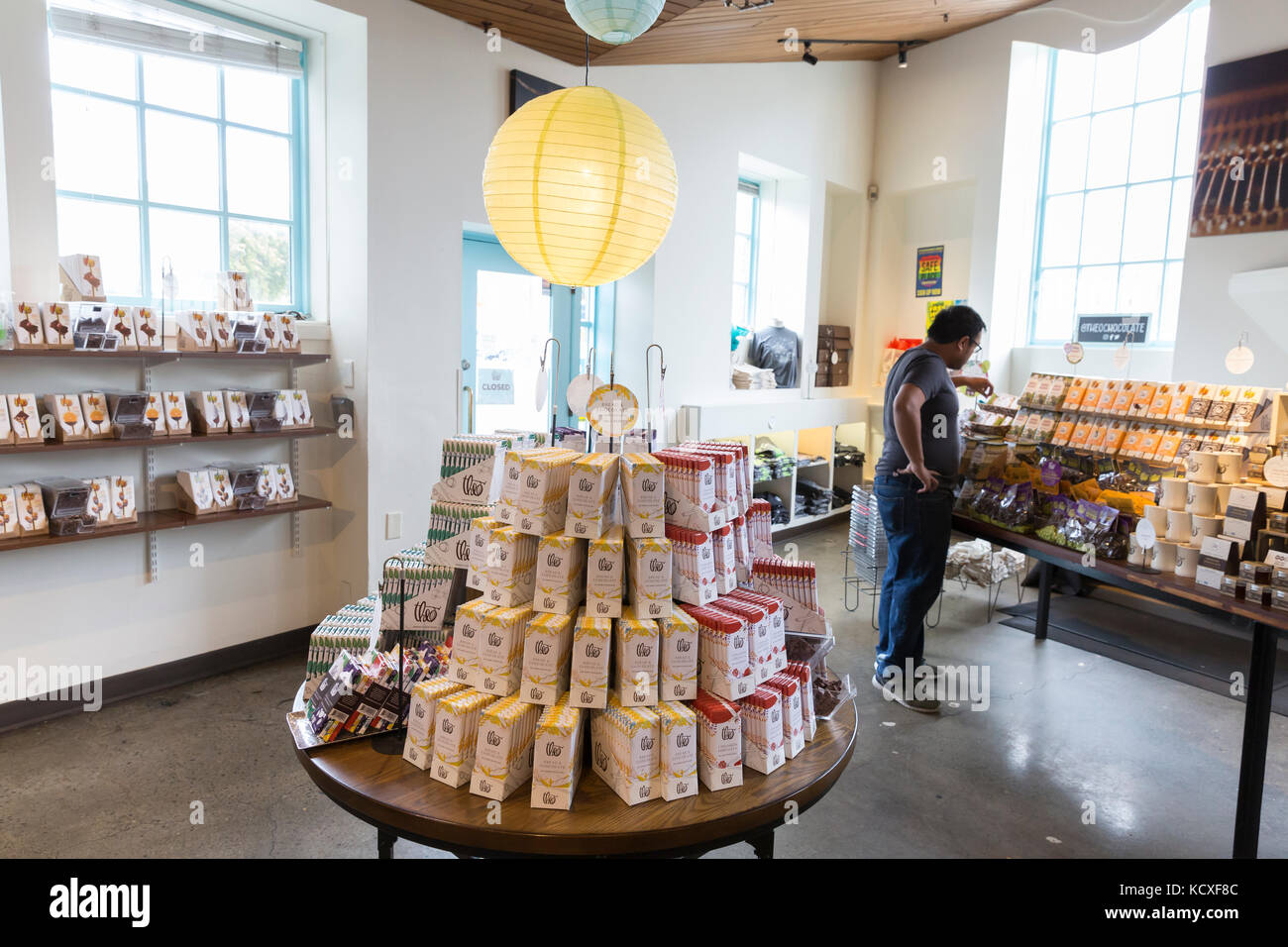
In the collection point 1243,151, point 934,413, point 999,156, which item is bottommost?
point 934,413

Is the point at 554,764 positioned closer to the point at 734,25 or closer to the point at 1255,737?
the point at 1255,737

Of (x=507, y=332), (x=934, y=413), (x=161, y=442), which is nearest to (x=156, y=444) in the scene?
(x=161, y=442)


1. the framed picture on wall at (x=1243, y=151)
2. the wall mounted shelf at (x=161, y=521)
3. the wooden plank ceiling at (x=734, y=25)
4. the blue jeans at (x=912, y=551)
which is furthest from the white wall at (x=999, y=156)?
the wall mounted shelf at (x=161, y=521)

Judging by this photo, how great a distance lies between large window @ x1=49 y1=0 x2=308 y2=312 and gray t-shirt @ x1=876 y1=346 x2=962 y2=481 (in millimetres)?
3299

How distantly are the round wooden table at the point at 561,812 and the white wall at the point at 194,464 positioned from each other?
253 centimetres

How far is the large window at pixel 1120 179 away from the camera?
6098mm

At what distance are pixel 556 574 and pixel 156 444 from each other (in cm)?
262

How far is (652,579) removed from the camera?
1.80 metres

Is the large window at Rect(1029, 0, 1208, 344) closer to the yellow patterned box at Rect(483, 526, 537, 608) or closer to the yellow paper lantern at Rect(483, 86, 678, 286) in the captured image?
the yellow paper lantern at Rect(483, 86, 678, 286)

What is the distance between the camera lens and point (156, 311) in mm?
3814

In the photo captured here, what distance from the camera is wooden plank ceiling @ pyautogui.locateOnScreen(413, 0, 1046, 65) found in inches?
170

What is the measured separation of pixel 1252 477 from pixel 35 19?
17.2 ft

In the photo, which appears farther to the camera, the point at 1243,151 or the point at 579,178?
the point at 1243,151

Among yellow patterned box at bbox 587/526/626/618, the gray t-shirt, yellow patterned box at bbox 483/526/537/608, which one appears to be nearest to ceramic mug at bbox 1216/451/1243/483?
the gray t-shirt
